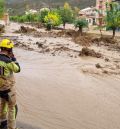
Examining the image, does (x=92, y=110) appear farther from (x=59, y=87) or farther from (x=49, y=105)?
(x=59, y=87)

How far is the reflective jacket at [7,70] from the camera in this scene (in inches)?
277

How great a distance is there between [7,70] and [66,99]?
4.49m

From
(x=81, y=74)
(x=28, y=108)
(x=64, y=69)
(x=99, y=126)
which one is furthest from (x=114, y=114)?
(x=64, y=69)

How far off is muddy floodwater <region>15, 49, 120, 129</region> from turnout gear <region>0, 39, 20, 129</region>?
3.05ft

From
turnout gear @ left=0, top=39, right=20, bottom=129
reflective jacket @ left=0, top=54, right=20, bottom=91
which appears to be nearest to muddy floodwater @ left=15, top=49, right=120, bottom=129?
turnout gear @ left=0, top=39, right=20, bottom=129

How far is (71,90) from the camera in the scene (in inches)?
508

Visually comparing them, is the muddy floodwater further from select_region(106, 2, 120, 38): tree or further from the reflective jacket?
select_region(106, 2, 120, 38): tree

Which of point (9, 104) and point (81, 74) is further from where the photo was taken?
point (81, 74)

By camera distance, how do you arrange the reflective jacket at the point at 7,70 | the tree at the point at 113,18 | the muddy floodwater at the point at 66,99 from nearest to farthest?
1. the reflective jacket at the point at 7,70
2. the muddy floodwater at the point at 66,99
3. the tree at the point at 113,18

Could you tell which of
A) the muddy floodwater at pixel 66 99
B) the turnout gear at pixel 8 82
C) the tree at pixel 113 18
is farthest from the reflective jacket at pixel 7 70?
the tree at pixel 113 18

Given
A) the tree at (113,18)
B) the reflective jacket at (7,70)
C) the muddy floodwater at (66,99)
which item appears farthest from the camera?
the tree at (113,18)

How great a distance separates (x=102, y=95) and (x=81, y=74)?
470 cm

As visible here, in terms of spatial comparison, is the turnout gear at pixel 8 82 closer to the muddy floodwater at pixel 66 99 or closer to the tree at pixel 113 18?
the muddy floodwater at pixel 66 99

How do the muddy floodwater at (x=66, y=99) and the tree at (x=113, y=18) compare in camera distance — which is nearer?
the muddy floodwater at (x=66, y=99)
